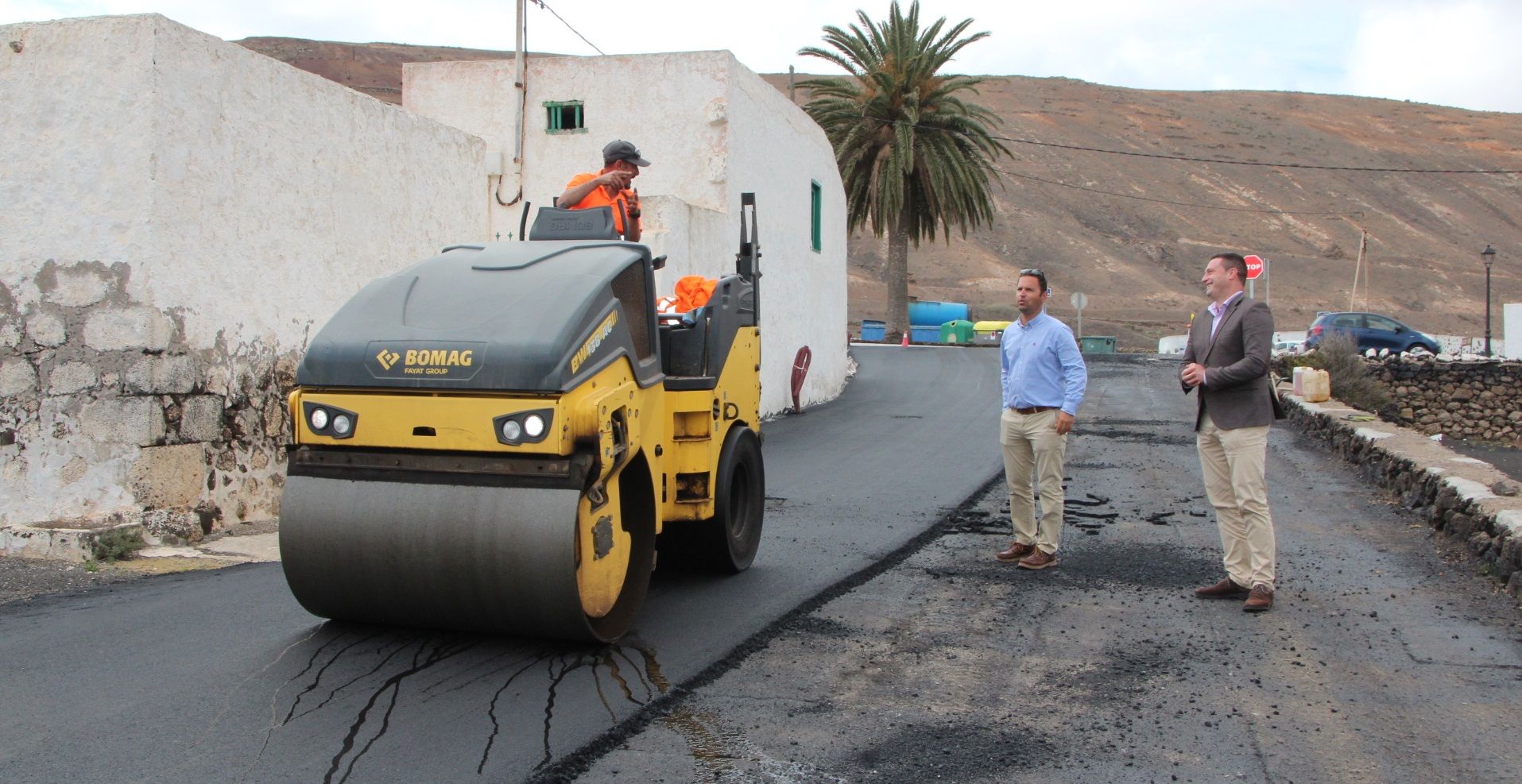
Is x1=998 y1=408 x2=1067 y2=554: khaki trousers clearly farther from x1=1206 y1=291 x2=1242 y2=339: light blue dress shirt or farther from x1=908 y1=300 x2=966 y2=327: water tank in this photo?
x1=908 y1=300 x2=966 y2=327: water tank

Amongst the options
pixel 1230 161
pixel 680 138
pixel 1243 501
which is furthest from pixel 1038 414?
pixel 1230 161

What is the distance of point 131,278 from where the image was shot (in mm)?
7848

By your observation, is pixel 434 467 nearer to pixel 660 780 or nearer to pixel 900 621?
pixel 660 780

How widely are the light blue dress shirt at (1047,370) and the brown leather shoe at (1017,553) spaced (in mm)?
882

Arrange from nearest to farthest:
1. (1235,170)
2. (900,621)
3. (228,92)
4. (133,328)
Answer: (900,621), (133,328), (228,92), (1235,170)

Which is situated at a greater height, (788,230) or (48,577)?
(788,230)

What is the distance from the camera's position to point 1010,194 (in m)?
88.2

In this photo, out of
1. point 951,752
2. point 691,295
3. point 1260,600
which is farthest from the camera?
point 691,295

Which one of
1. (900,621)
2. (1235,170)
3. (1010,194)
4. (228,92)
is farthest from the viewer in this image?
(1235,170)

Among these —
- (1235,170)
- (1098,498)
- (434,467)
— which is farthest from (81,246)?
(1235,170)

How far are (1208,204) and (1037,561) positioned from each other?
92349 millimetres

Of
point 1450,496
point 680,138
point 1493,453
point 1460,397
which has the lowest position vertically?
point 1493,453

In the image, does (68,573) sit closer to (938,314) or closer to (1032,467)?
(1032,467)

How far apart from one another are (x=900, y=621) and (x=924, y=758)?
1.85 m
